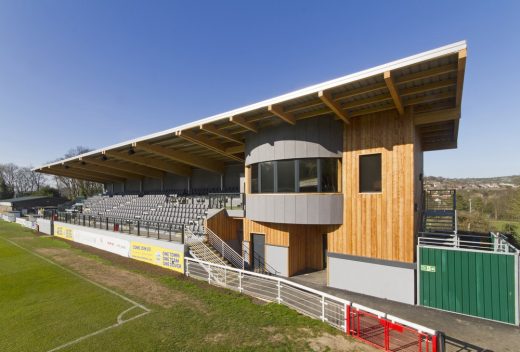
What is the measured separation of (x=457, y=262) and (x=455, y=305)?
1481mm

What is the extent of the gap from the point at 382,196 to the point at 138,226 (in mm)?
14071

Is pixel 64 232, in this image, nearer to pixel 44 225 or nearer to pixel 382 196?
pixel 44 225

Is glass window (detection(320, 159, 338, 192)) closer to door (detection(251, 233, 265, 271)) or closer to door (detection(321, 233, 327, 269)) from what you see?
door (detection(321, 233, 327, 269))

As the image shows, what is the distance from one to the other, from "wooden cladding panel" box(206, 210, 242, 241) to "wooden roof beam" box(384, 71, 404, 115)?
37.1 feet

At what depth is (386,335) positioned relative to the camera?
5.96 meters

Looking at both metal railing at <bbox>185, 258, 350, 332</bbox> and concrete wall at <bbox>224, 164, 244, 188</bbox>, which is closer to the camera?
metal railing at <bbox>185, 258, 350, 332</bbox>

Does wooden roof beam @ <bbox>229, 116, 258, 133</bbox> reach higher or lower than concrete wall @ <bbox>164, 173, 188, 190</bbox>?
higher

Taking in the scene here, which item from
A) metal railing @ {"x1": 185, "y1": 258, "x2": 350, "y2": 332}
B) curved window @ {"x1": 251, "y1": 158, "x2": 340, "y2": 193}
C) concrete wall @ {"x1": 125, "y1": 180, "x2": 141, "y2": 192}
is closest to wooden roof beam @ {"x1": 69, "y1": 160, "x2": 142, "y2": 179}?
concrete wall @ {"x1": 125, "y1": 180, "x2": 141, "y2": 192}

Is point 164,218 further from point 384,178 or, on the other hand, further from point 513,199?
point 513,199

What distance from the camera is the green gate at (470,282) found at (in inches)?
313

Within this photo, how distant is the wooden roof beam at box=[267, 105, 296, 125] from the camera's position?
1080cm

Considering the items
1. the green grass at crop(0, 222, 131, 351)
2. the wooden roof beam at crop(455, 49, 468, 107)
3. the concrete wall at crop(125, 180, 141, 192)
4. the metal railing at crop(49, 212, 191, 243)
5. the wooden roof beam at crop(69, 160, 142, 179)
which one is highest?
the wooden roof beam at crop(455, 49, 468, 107)

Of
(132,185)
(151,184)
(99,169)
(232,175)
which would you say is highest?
(99,169)

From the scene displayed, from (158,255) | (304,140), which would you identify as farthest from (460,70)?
(158,255)
